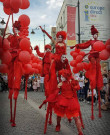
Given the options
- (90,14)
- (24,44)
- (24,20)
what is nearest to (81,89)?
(24,20)

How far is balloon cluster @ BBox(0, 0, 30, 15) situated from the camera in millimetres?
3971

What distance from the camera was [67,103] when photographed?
3979 millimetres

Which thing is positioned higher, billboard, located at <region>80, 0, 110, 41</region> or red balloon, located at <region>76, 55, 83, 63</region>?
billboard, located at <region>80, 0, 110, 41</region>

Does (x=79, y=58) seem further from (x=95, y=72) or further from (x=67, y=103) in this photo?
(x=67, y=103)

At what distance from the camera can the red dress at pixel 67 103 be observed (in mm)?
3922

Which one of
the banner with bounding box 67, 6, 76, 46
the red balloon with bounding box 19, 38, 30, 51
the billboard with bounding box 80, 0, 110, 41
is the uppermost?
the billboard with bounding box 80, 0, 110, 41

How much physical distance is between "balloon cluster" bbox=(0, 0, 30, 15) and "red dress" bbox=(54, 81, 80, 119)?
6.19 ft

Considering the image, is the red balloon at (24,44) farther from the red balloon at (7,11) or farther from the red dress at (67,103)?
the red dress at (67,103)

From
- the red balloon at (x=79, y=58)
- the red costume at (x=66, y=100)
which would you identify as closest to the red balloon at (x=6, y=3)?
the red costume at (x=66, y=100)

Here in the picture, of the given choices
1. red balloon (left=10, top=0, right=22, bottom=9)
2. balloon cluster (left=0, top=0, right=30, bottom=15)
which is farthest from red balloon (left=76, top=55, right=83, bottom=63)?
A: red balloon (left=10, top=0, right=22, bottom=9)

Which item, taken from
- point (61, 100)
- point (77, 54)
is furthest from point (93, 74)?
point (61, 100)

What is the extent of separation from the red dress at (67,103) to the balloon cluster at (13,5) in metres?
1.89

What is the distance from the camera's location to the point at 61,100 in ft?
13.3

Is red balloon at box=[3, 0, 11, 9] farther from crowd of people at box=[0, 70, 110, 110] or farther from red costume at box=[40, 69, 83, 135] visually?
red costume at box=[40, 69, 83, 135]
